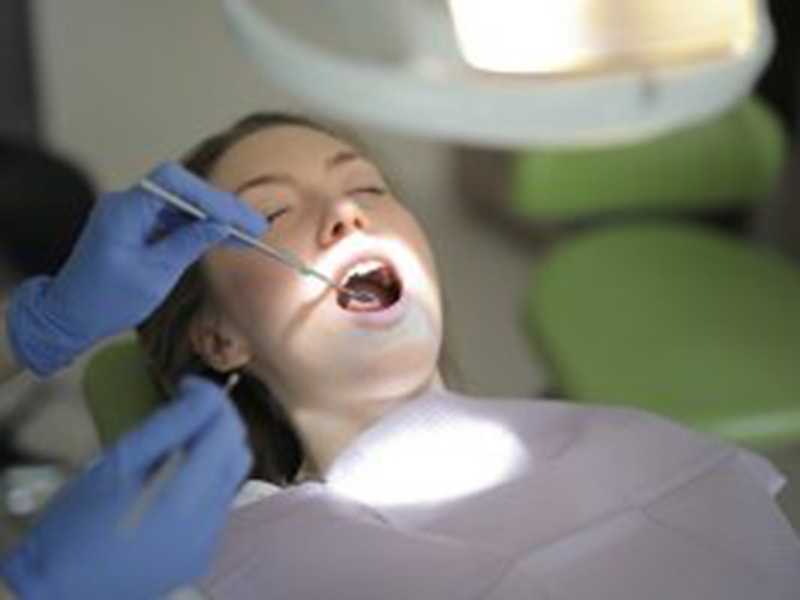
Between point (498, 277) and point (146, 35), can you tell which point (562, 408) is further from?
point (498, 277)

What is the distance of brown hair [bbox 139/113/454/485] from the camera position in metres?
1.17

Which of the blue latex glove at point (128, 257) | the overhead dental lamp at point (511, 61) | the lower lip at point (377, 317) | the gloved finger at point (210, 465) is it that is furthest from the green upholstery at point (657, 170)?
the gloved finger at point (210, 465)

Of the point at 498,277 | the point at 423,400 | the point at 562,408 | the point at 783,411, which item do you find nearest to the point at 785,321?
the point at 783,411

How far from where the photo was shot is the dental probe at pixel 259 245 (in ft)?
3.26

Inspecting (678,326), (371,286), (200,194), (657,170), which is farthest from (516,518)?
(657,170)

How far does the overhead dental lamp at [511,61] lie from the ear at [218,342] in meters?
0.31

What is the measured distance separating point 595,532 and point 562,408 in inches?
7.0

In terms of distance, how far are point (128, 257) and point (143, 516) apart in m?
0.24

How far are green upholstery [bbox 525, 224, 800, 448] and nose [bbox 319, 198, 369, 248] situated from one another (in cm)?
74

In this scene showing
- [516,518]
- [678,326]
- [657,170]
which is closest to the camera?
[516,518]

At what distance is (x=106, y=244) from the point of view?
3.26 ft

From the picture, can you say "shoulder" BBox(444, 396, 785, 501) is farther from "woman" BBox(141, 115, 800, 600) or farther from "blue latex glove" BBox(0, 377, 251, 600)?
"blue latex glove" BBox(0, 377, 251, 600)

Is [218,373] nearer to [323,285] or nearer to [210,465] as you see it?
[323,285]

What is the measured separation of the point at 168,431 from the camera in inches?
32.1
